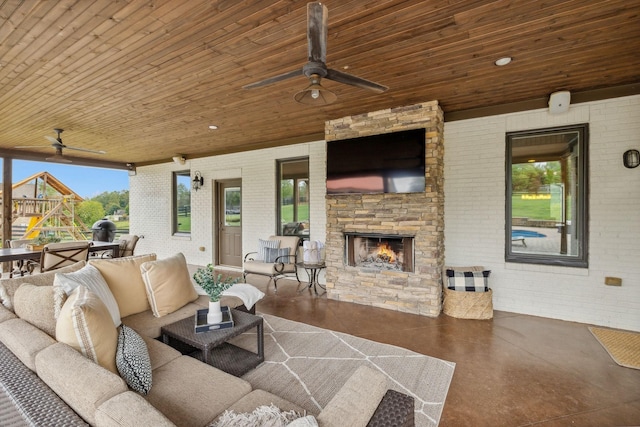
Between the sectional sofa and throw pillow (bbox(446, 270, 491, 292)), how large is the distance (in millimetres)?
2966

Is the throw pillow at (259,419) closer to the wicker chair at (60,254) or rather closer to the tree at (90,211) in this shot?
the wicker chair at (60,254)

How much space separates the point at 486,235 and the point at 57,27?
16.6 ft

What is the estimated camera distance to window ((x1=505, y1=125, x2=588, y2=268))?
11.9 feet

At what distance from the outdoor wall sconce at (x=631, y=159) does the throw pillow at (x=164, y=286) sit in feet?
16.6

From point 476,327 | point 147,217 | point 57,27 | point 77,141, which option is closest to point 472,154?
point 476,327

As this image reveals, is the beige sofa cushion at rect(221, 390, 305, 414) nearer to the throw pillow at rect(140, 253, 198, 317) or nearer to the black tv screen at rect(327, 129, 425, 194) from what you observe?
the throw pillow at rect(140, 253, 198, 317)

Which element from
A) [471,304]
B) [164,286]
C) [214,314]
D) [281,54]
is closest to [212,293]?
[214,314]

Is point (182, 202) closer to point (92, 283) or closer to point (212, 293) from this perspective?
point (92, 283)

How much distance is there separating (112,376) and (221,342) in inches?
41.9

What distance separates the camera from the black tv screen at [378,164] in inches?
151

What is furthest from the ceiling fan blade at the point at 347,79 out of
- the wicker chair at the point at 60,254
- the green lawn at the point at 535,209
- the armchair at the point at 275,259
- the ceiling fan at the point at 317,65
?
the wicker chair at the point at 60,254

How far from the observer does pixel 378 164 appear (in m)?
4.11

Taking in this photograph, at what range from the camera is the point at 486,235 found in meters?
4.06

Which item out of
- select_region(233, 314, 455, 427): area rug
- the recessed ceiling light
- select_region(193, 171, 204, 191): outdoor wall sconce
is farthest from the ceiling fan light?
select_region(193, 171, 204, 191): outdoor wall sconce
